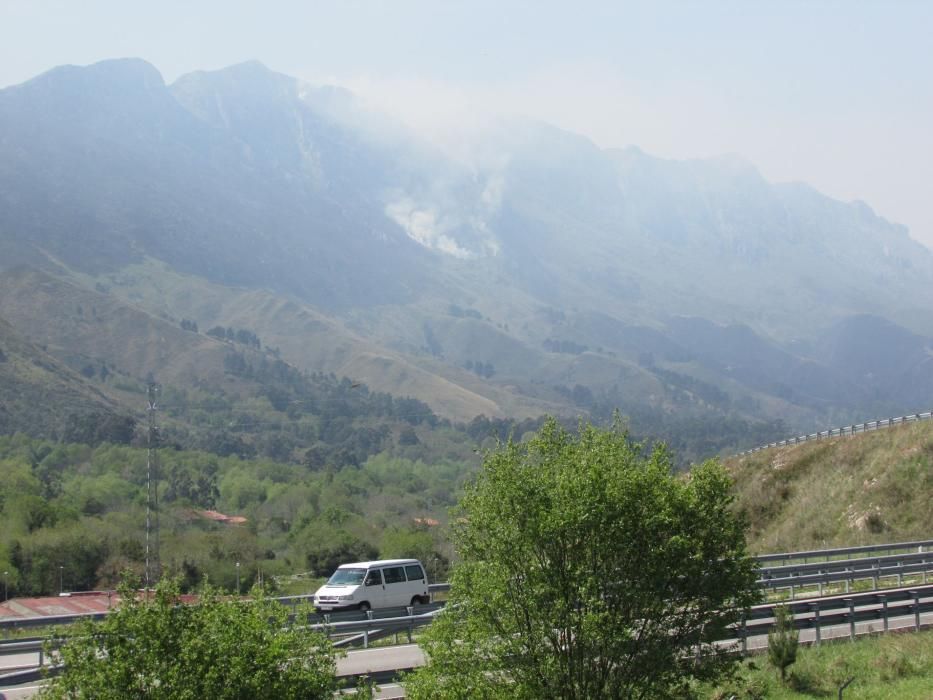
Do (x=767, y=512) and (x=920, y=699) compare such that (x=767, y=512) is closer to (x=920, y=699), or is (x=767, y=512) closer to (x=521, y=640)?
(x=920, y=699)

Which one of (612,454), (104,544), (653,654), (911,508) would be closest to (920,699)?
(653,654)

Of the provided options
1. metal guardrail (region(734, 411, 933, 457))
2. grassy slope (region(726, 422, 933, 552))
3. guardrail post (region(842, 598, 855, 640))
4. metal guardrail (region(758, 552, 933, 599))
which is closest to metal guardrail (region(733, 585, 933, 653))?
guardrail post (region(842, 598, 855, 640))

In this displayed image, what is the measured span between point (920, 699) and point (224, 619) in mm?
13882

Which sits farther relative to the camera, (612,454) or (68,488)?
(68,488)

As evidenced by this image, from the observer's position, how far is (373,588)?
121 ft

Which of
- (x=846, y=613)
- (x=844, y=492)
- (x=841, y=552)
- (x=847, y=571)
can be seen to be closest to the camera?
(x=846, y=613)

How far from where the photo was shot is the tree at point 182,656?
15.5m

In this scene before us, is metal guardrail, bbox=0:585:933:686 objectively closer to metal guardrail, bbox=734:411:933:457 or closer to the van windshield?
the van windshield

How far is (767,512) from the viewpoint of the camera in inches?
2341

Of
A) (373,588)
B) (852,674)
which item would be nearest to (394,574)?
(373,588)

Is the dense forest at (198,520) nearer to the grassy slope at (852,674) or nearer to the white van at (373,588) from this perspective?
the white van at (373,588)

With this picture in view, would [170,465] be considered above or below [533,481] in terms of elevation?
above

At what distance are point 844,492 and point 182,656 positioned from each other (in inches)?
1790

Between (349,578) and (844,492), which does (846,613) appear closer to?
(349,578)
